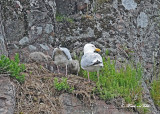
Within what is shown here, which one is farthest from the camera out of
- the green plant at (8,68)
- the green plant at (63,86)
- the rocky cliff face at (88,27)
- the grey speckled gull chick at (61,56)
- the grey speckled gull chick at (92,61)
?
the rocky cliff face at (88,27)

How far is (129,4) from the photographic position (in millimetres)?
7836

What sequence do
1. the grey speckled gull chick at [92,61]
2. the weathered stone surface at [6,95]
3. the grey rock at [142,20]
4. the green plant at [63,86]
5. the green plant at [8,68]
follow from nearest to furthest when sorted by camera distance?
the weathered stone surface at [6,95], the green plant at [8,68], the green plant at [63,86], the grey speckled gull chick at [92,61], the grey rock at [142,20]

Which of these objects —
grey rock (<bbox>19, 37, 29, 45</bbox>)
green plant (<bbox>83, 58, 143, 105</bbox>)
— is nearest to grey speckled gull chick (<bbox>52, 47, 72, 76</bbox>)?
green plant (<bbox>83, 58, 143, 105</bbox>)

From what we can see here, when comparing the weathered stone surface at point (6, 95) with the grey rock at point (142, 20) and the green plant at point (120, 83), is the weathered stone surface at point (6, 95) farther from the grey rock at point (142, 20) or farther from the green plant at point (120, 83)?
the grey rock at point (142, 20)

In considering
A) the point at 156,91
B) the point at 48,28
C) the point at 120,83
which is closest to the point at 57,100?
the point at 120,83

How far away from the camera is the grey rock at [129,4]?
7805 millimetres

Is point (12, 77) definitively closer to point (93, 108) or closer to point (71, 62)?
point (93, 108)

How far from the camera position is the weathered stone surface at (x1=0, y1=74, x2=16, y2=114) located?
4824 mm

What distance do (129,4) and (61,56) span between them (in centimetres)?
209

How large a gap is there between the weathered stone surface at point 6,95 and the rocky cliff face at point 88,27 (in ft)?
6.96

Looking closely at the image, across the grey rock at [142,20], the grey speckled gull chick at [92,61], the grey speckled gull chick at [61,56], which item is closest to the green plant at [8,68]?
the grey speckled gull chick at [92,61]

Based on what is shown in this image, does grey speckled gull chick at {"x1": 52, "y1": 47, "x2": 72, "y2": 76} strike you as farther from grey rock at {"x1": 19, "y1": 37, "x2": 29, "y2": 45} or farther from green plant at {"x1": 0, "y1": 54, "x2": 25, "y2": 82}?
green plant at {"x1": 0, "y1": 54, "x2": 25, "y2": 82}

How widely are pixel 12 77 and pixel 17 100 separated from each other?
14.0 inches

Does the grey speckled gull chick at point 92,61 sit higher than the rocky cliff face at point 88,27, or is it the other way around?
the rocky cliff face at point 88,27
